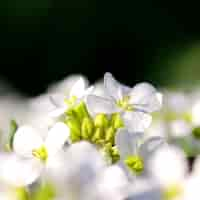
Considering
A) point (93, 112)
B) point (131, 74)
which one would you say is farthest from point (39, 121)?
point (131, 74)

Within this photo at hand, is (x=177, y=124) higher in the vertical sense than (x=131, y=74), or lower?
lower

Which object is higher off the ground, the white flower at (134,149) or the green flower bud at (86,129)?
the green flower bud at (86,129)

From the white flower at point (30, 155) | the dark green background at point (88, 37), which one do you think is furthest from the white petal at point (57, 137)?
the dark green background at point (88, 37)

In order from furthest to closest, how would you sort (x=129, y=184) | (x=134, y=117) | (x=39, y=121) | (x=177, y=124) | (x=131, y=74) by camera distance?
(x=131, y=74) → (x=177, y=124) → (x=39, y=121) → (x=134, y=117) → (x=129, y=184)

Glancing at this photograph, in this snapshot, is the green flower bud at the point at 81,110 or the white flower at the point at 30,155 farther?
the green flower bud at the point at 81,110

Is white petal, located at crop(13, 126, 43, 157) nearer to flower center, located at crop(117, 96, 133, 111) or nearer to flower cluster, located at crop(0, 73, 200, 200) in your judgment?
flower cluster, located at crop(0, 73, 200, 200)

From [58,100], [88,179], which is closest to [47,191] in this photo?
[88,179]

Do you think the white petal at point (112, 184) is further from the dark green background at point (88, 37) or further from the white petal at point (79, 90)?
the dark green background at point (88, 37)

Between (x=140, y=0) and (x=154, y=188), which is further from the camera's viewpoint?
(x=140, y=0)

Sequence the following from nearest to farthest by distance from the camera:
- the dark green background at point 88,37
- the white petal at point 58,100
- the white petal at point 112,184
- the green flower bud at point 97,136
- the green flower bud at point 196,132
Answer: the white petal at point 112,184 < the green flower bud at point 97,136 < the white petal at point 58,100 < the green flower bud at point 196,132 < the dark green background at point 88,37

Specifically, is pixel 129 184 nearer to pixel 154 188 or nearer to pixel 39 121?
pixel 154 188
